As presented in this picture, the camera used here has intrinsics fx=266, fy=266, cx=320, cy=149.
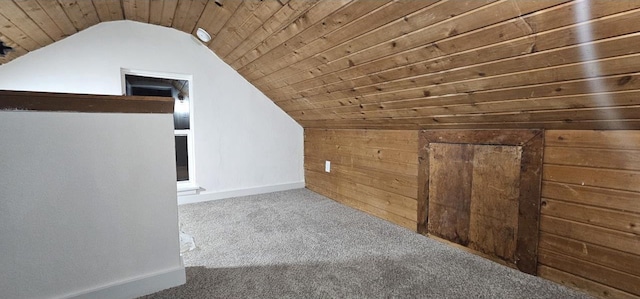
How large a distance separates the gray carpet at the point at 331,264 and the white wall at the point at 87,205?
0.23 meters

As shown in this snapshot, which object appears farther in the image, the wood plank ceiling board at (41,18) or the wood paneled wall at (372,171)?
the wood paneled wall at (372,171)

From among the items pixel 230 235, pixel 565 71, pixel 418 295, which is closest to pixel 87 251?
pixel 230 235

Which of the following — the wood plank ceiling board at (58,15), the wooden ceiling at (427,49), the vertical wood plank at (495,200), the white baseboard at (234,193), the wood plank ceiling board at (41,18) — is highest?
the wood plank ceiling board at (58,15)

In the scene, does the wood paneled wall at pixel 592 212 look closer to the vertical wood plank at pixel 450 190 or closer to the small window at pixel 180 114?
the vertical wood plank at pixel 450 190

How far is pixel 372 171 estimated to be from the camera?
103 inches

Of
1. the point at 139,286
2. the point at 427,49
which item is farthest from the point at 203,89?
the point at 427,49

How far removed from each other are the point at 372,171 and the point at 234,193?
1722 millimetres

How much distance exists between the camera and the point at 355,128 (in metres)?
2.78

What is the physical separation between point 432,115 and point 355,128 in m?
1.01

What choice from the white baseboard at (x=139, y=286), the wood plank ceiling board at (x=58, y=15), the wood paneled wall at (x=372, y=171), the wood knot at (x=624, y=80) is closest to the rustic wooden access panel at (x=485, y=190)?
the wood paneled wall at (x=372, y=171)

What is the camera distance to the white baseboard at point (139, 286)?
124 cm

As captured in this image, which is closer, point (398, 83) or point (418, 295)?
point (418, 295)

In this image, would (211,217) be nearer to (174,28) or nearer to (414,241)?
(414,241)

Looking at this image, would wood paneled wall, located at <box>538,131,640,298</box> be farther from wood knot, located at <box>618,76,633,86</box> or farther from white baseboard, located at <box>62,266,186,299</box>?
white baseboard, located at <box>62,266,186,299</box>
